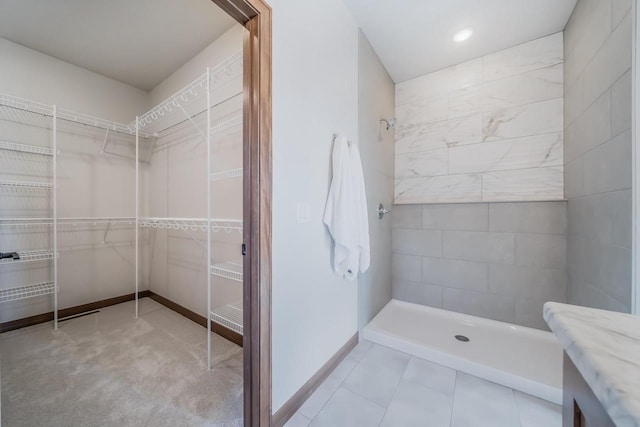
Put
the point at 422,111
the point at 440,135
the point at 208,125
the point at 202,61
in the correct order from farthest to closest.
→ the point at 422,111, the point at 440,135, the point at 202,61, the point at 208,125

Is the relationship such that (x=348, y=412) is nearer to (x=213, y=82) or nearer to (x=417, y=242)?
(x=417, y=242)

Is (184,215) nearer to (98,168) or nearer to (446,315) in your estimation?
(98,168)

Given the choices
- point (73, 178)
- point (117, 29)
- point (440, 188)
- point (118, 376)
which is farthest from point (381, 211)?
point (73, 178)

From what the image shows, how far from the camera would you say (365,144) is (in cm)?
200

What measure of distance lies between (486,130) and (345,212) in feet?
5.84

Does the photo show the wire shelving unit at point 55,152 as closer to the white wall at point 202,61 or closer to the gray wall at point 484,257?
the white wall at point 202,61

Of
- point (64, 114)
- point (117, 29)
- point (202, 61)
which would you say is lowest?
point (64, 114)

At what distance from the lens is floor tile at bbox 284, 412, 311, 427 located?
118 cm

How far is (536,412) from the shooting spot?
124 cm

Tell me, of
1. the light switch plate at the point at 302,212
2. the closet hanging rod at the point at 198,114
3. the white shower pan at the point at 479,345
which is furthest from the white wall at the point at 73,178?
the white shower pan at the point at 479,345

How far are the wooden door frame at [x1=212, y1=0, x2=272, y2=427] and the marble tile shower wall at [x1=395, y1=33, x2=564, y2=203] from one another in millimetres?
1948

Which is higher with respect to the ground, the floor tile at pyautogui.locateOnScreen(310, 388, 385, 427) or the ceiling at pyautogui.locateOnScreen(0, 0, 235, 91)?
the ceiling at pyautogui.locateOnScreen(0, 0, 235, 91)

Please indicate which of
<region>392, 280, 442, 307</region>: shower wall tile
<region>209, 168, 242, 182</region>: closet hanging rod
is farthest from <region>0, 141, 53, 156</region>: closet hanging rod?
<region>392, 280, 442, 307</region>: shower wall tile

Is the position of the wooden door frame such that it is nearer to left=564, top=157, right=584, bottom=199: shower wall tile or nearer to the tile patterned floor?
the tile patterned floor
